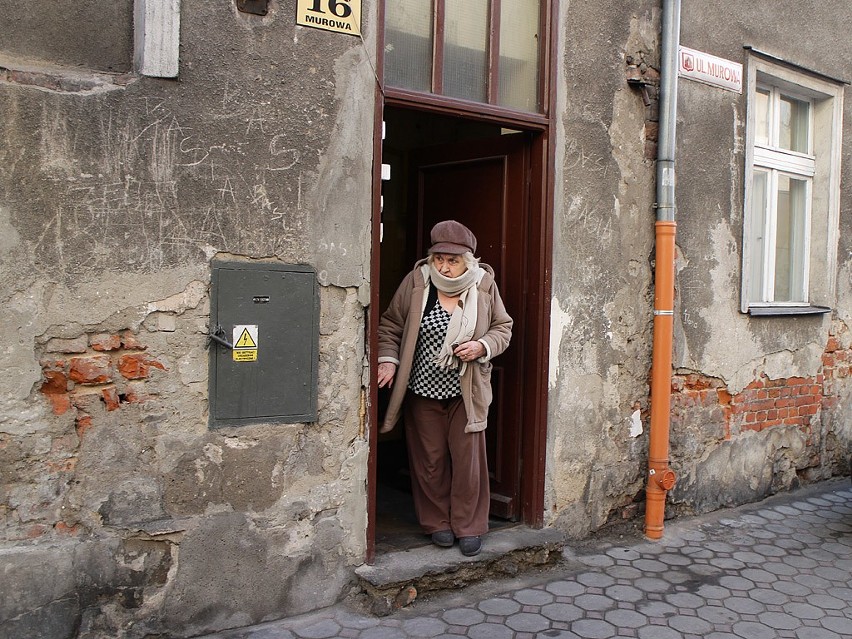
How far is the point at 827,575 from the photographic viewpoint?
4.64 m

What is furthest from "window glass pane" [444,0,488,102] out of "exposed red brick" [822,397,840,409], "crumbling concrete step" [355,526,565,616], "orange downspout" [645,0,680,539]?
"exposed red brick" [822,397,840,409]

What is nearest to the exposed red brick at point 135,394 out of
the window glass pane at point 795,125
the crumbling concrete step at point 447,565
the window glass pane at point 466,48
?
the crumbling concrete step at point 447,565

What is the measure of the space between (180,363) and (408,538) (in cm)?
178

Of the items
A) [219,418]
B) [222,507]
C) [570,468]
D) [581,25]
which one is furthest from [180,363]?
[581,25]

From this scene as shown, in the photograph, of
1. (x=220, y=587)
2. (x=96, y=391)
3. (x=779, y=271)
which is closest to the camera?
(x=96, y=391)

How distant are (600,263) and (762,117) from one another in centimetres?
246

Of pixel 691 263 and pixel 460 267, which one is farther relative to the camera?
pixel 691 263

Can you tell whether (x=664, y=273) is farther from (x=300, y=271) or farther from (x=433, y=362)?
(x=300, y=271)

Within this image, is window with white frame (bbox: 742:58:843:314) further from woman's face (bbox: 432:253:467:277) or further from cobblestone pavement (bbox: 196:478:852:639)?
woman's face (bbox: 432:253:467:277)

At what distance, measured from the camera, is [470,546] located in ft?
14.0

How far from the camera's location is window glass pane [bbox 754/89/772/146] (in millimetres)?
6285

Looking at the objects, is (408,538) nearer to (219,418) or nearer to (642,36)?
(219,418)

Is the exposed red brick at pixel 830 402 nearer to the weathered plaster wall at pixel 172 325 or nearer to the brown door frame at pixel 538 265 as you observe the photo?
the brown door frame at pixel 538 265

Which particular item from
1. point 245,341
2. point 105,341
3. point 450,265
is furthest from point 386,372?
point 105,341
